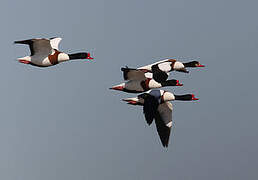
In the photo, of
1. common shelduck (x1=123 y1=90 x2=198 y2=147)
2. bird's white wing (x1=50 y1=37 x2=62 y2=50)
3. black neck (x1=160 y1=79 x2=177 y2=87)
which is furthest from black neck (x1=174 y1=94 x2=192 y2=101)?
bird's white wing (x1=50 y1=37 x2=62 y2=50)

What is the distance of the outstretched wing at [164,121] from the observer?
74.1 meters

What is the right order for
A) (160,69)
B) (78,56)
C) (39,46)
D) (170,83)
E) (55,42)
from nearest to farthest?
(39,46) < (78,56) < (170,83) < (55,42) < (160,69)

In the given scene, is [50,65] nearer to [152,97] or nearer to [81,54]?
[81,54]

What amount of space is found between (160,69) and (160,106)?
4.25 meters

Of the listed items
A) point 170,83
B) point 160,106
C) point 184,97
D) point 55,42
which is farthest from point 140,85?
point 55,42

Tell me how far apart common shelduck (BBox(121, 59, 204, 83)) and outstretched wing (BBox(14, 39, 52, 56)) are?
24.4ft

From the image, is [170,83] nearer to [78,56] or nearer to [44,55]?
[78,56]

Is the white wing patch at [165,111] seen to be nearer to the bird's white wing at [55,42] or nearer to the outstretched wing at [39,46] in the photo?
the bird's white wing at [55,42]

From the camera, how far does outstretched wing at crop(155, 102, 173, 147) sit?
243ft

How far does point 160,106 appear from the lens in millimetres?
74812

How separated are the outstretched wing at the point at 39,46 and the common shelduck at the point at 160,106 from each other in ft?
30.3

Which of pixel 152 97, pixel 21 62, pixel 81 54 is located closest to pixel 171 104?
pixel 152 97

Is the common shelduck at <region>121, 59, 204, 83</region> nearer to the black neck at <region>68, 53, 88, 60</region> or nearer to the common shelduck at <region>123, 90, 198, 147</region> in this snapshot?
the common shelduck at <region>123, 90, 198, 147</region>

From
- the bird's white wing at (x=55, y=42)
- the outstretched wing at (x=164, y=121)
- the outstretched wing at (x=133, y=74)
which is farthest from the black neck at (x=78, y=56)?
the outstretched wing at (x=164, y=121)
